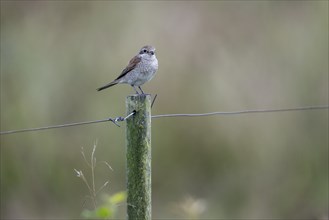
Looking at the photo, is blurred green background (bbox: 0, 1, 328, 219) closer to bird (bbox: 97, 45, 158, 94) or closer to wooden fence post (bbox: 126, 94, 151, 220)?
bird (bbox: 97, 45, 158, 94)

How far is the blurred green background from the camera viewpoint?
893 centimetres

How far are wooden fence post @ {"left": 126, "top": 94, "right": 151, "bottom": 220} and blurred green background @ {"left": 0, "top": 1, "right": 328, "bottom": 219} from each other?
176 inches

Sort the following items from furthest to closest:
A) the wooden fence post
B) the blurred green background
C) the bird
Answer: the blurred green background, the bird, the wooden fence post

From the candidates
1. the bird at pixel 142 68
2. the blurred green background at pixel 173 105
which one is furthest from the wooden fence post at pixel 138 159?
the blurred green background at pixel 173 105

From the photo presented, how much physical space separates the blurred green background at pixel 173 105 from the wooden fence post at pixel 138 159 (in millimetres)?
4470

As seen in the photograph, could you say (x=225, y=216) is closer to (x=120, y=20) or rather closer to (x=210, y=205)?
(x=210, y=205)

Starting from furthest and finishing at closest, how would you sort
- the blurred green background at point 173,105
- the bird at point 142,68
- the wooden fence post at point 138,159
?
the blurred green background at point 173,105
the bird at point 142,68
the wooden fence post at point 138,159

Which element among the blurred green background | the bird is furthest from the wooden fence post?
the blurred green background

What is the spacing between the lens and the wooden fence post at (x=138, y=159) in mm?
4188

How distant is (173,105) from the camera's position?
30.1ft

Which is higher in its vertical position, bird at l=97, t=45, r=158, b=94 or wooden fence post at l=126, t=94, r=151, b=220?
bird at l=97, t=45, r=158, b=94

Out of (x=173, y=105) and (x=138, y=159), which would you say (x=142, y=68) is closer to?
(x=138, y=159)

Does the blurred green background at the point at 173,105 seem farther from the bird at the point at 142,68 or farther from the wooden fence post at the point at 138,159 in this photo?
the wooden fence post at the point at 138,159

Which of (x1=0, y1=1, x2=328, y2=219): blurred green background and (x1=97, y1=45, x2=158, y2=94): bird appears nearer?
(x1=97, y1=45, x2=158, y2=94): bird
